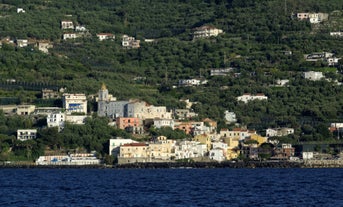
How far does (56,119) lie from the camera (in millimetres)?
135375

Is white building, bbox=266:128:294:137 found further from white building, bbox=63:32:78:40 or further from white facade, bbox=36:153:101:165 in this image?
white building, bbox=63:32:78:40

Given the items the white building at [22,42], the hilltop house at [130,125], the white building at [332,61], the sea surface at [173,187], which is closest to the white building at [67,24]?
Result: the white building at [22,42]

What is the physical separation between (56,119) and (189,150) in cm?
1271

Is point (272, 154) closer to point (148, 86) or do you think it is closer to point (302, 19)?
point (148, 86)

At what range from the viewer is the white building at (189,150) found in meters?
132

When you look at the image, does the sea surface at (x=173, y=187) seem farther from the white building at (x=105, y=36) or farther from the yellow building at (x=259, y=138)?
the white building at (x=105, y=36)

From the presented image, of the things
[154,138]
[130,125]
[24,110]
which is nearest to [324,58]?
[130,125]

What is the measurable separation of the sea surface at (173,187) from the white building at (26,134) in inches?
440

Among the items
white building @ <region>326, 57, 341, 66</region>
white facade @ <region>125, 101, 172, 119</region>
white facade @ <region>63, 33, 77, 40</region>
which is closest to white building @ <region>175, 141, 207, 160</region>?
white facade @ <region>125, 101, 172, 119</region>

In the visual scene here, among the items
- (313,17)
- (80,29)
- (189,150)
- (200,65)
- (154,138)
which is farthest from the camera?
(80,29)

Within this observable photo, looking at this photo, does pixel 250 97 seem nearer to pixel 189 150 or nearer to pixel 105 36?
pixel 189 150

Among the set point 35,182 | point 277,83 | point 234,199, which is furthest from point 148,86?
point 234,199

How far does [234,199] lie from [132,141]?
56.0m

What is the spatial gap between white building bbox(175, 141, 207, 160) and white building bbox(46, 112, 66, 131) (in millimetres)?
10690
